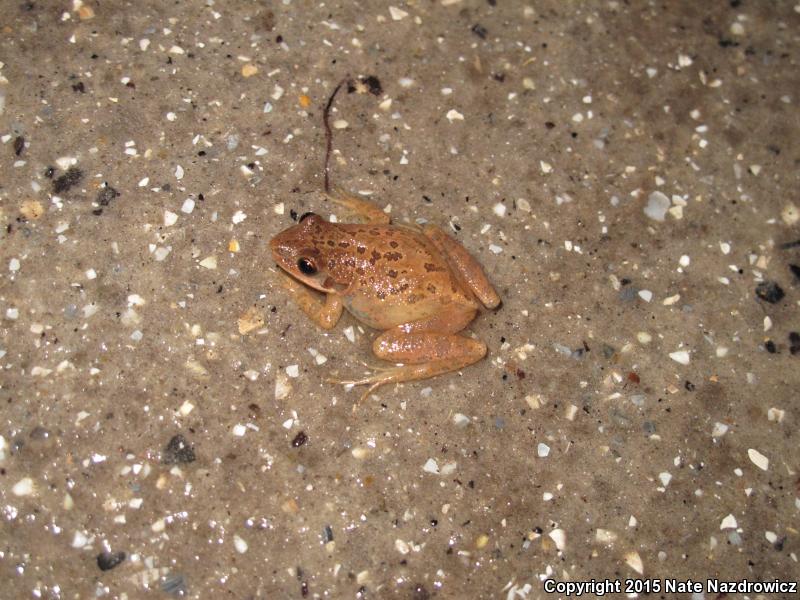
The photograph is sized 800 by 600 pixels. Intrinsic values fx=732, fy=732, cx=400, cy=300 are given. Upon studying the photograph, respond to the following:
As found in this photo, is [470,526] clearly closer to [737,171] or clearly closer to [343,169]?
[343,169]

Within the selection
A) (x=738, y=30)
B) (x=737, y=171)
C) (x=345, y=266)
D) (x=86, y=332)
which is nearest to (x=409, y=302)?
(x=345, y=266)

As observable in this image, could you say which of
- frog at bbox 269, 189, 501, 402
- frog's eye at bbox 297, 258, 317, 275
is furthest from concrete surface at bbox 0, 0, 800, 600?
frog's eye at bbox 297, 258, 317, 275

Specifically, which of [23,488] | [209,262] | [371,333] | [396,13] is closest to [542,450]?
[371,333]

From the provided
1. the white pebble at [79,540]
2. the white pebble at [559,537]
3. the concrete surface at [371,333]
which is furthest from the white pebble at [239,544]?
the white pebble at [559,537]

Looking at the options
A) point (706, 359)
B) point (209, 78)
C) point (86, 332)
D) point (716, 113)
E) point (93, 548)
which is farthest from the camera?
point (716, 113)

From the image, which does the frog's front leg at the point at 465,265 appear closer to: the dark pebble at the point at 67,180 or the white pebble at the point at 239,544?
the white pebble at the point at 239,544

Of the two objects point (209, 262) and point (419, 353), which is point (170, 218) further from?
point (419, 353)
